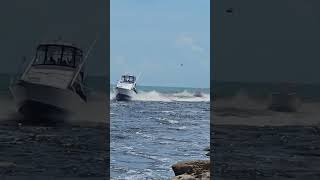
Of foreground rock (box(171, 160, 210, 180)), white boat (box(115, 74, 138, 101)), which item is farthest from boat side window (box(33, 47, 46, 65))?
white boat (box(115, 74, 138, 101))

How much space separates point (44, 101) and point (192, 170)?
3.68 m

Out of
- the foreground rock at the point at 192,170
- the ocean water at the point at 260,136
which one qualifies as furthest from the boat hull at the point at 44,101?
the foreground rock at the point at 192,170

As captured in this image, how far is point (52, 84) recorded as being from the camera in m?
8.34

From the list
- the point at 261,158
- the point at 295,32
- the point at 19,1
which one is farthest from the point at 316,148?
the point at 19,1

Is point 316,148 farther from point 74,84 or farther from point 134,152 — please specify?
point 134,152

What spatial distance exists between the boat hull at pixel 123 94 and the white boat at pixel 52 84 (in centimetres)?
2249

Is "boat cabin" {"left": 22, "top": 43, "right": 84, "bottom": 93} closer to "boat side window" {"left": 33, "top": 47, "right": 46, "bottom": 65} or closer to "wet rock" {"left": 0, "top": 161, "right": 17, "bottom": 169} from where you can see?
"boat side window" {"left": 33, "top": 47, "right": 46, "bottom": 65}

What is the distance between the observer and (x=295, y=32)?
7910 millimetres

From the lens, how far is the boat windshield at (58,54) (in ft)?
26.3

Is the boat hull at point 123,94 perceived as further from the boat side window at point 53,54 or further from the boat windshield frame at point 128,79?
the boat side window at point 53,54

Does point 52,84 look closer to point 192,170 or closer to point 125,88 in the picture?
point 192,170

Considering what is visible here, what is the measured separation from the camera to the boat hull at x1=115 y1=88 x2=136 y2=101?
31.3 m

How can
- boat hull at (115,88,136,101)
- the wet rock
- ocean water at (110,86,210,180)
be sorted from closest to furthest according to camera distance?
the wet rock, ocean water at (110,86,210,180), boat hull at (115,88,136,101)

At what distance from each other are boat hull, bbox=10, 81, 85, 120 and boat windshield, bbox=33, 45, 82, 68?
398 millimetres
